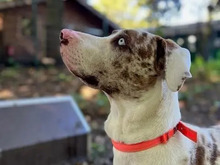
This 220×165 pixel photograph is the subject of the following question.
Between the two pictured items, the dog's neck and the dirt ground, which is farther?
the dirt ground

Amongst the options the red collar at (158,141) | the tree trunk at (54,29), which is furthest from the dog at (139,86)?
the tree trunk at (54,29)

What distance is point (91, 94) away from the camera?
26.5 ft

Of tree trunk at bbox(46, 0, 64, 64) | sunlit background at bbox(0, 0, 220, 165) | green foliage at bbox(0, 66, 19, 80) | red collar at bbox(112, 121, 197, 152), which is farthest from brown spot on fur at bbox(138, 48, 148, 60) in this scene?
tree trunk at bbox(46, 0, 64, 64)

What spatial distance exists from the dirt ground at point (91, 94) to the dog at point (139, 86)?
2.83 metres

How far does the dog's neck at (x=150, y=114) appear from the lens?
2.45 metres

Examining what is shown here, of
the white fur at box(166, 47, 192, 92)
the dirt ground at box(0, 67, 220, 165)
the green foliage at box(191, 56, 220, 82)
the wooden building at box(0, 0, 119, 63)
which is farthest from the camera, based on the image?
the wooden building at box(0, 0, 119, 63)

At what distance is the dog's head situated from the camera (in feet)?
7.91

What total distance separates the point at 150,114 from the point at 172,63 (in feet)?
1.23

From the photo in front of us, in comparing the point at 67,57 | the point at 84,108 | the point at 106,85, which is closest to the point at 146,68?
the point at 106,85

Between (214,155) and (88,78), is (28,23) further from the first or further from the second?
(214,155)

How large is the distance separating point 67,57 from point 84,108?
15.0 feet

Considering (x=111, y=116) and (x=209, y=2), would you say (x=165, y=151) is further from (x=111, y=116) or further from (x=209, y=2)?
(x=209, y=2)

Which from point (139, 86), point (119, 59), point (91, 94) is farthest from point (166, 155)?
point (91, 94)

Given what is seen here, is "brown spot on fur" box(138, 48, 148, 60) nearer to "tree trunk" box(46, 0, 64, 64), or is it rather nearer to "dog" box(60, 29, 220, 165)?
"dog" box(60, 29, 220, 165)
